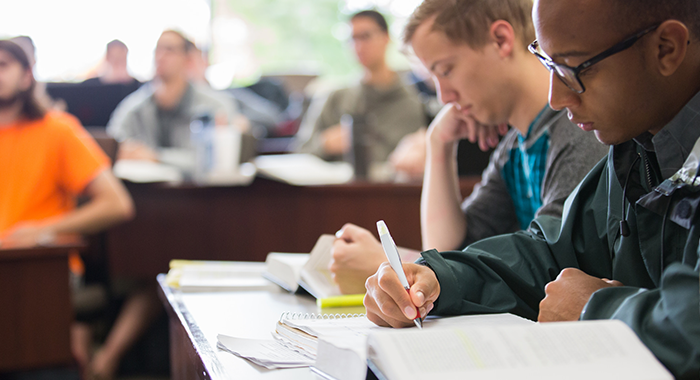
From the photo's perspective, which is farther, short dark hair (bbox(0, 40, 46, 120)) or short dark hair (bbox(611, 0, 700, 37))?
short dark hair (bbox(0, 40, 46, 120))

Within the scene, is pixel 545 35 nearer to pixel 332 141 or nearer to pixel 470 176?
pixel 470 176

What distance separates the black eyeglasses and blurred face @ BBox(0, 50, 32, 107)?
2170 mm

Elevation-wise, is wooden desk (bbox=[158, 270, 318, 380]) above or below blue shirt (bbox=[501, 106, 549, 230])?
below

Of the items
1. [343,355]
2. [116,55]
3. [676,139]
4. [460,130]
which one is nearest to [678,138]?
[676,139]

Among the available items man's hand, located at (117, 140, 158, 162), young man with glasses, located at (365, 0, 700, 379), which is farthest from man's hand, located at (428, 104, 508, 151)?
man's hand, located at (117, 140, 158, 162)

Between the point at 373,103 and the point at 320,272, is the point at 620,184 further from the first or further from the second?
the point at 373,103

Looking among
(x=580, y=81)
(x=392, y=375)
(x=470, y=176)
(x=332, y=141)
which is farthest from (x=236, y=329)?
(x=332, y=141)

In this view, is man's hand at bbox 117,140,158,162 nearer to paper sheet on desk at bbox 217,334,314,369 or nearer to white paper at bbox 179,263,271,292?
white paper at bbox 179,263,271,292

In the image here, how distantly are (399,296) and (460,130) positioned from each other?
2.75 ft

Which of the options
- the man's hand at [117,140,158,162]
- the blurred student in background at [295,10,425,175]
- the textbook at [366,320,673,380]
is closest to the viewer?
the textbook at [366,320,673,380]

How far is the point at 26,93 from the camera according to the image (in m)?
2.48

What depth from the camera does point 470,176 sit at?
8.82 ft

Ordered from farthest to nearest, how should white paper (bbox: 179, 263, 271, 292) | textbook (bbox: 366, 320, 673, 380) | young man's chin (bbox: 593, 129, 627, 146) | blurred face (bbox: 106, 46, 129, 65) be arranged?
1. blurred face (bbox: 106, 46, 129, 65)
2. white paper (bbox: 179, 263, 271, 292)
3. young man's chin (bbox: 593, 129, 627, 146)
4. textbook (bbox: 366, 320, 673, 380)

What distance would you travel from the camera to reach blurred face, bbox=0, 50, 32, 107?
2.42 meters
